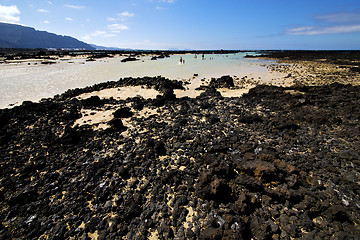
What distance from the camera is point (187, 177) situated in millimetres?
4996

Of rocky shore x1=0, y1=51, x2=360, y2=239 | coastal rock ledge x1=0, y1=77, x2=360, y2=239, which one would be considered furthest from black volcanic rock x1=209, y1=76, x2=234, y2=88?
coastal rock ledge x1=0, y1=77, x2=360, y2=239

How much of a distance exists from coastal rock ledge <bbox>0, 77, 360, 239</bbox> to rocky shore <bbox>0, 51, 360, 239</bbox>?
0.03 meters

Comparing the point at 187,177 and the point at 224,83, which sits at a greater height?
the point at 224,83

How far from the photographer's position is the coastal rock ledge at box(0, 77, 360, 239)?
3705 mm

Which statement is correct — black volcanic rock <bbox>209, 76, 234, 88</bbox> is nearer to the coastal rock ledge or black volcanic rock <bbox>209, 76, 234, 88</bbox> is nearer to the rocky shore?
the rocky shore

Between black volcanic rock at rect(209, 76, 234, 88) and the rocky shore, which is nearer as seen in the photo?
the rocky shore

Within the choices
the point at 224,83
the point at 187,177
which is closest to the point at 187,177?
the point at 187,177

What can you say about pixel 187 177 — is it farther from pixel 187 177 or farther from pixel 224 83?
pixel 224 83

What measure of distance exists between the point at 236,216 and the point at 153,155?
11.1ft

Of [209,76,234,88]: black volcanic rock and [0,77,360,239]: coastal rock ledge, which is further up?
[209,76,234,88]: black volcanic rock

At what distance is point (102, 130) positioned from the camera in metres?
7.96

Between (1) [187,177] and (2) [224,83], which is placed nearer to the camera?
(1) [187,177]

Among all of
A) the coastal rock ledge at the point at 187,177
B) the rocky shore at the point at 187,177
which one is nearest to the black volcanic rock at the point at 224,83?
the rocky shore at the point at 187,177

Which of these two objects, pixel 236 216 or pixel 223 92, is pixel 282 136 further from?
pixel 223 92
